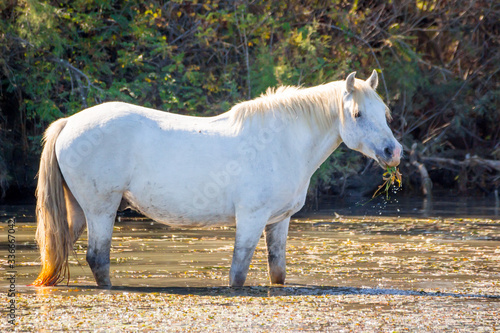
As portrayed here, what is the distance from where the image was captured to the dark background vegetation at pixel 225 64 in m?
13.1

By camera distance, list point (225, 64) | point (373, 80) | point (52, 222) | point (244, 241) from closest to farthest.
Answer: point (244, 241)
point (52, 222)
point (373, 80)
point (225, 64)

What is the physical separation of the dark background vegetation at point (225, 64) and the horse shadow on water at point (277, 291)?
7.41 m

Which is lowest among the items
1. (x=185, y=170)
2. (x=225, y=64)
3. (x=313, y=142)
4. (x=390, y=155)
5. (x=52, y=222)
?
(x=52, y=222)

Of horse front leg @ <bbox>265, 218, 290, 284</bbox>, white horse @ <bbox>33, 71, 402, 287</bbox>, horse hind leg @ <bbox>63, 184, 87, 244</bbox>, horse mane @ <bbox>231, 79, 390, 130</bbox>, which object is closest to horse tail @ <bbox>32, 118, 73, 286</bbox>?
white horse @ <bbox>33, 71, 402, 287</bbox>

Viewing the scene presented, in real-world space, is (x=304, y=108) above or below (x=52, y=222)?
above

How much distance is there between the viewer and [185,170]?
19.4ft

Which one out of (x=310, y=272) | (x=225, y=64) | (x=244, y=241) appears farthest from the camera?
(x=225, y=64)

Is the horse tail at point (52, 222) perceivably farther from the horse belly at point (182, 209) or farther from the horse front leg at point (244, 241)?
the horse front leg at point (244, 241)

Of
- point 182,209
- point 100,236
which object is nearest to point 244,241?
point 182,209

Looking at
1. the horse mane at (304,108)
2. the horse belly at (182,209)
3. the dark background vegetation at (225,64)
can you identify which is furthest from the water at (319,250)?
the dark background vegetation at (225,64)

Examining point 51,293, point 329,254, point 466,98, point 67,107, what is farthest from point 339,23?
point 51,293

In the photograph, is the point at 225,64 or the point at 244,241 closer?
the point at 244,241

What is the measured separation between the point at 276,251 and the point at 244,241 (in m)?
0.45

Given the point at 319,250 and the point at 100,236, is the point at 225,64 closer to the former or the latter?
the point at 319,250
